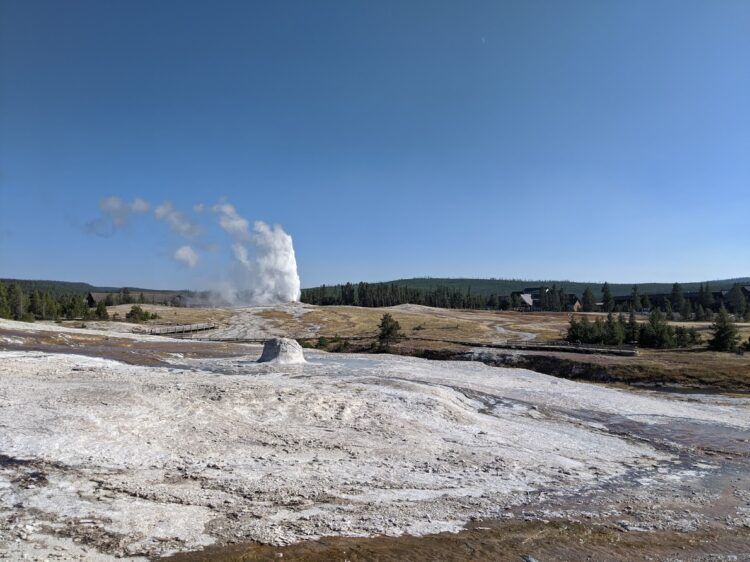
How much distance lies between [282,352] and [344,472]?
75.6 ft

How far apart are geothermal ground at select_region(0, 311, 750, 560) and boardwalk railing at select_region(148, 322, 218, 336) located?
53703 millimetres

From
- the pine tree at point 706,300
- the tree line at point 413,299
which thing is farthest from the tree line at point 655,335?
the tree line at point 413,299

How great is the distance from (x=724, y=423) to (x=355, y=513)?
22801 mm

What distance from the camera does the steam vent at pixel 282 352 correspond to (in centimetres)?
3619

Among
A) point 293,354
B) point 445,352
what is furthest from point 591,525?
point 445,352

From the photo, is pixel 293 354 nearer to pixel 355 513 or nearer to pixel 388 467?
pixel 388 467

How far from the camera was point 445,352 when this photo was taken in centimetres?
5412

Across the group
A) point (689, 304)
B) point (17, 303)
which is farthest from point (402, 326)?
point (17, 303)

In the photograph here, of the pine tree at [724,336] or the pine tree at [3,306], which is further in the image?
the pine tree at [3,306]

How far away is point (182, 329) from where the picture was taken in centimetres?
8394

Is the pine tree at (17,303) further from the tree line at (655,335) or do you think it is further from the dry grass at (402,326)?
the tree line at (655,335)

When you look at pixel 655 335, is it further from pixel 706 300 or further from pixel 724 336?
pixel 706 300

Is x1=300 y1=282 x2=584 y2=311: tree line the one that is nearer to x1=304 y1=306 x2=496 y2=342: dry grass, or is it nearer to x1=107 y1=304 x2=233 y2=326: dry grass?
x1=304 y1=306 x2=496 y2=342: dry grass

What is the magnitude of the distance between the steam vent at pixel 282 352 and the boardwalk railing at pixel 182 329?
45.0 meters
